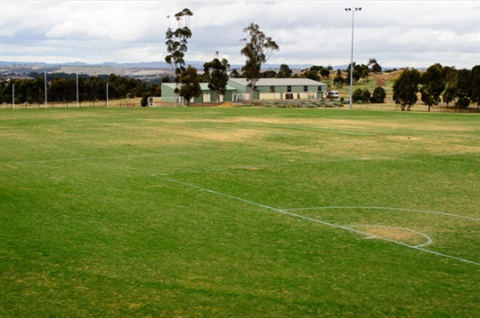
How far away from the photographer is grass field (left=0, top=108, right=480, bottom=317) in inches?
377

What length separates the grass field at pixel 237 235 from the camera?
9586 millimetres

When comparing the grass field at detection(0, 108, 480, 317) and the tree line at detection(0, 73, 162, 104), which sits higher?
the tree line at detection(0, 73, 162, 104)

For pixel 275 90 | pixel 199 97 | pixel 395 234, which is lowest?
pixel 395 234

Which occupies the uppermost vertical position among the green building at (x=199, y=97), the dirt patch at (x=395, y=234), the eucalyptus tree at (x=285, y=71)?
the eucalyptus tree at (x=285, y=71)

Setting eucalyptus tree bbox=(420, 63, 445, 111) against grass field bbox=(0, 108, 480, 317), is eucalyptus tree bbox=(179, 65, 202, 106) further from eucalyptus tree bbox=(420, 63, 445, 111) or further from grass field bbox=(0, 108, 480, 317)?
grass field bbox=(0, 108, 480, 317)

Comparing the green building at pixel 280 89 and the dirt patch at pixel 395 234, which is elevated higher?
the green building at pixel 280 89

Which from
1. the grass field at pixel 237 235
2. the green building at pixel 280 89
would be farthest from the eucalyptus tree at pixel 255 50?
the grass field at pixel 237 235

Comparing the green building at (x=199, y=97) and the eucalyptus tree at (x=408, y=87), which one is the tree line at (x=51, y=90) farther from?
the eucalyptus tree at (x=408, y=87)

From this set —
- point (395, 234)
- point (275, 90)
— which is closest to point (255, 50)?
point (275, 90)

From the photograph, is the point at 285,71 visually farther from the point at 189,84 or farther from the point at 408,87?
the point at 408,87

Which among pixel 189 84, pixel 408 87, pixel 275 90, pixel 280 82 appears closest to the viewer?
pixel 408 87

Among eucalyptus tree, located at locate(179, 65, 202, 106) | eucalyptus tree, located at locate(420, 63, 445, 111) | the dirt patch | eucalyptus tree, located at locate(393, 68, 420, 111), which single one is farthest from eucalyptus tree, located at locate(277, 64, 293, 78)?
the dirt patch

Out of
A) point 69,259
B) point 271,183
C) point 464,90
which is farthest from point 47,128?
point 464,90

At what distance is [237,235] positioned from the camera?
13.7 m
